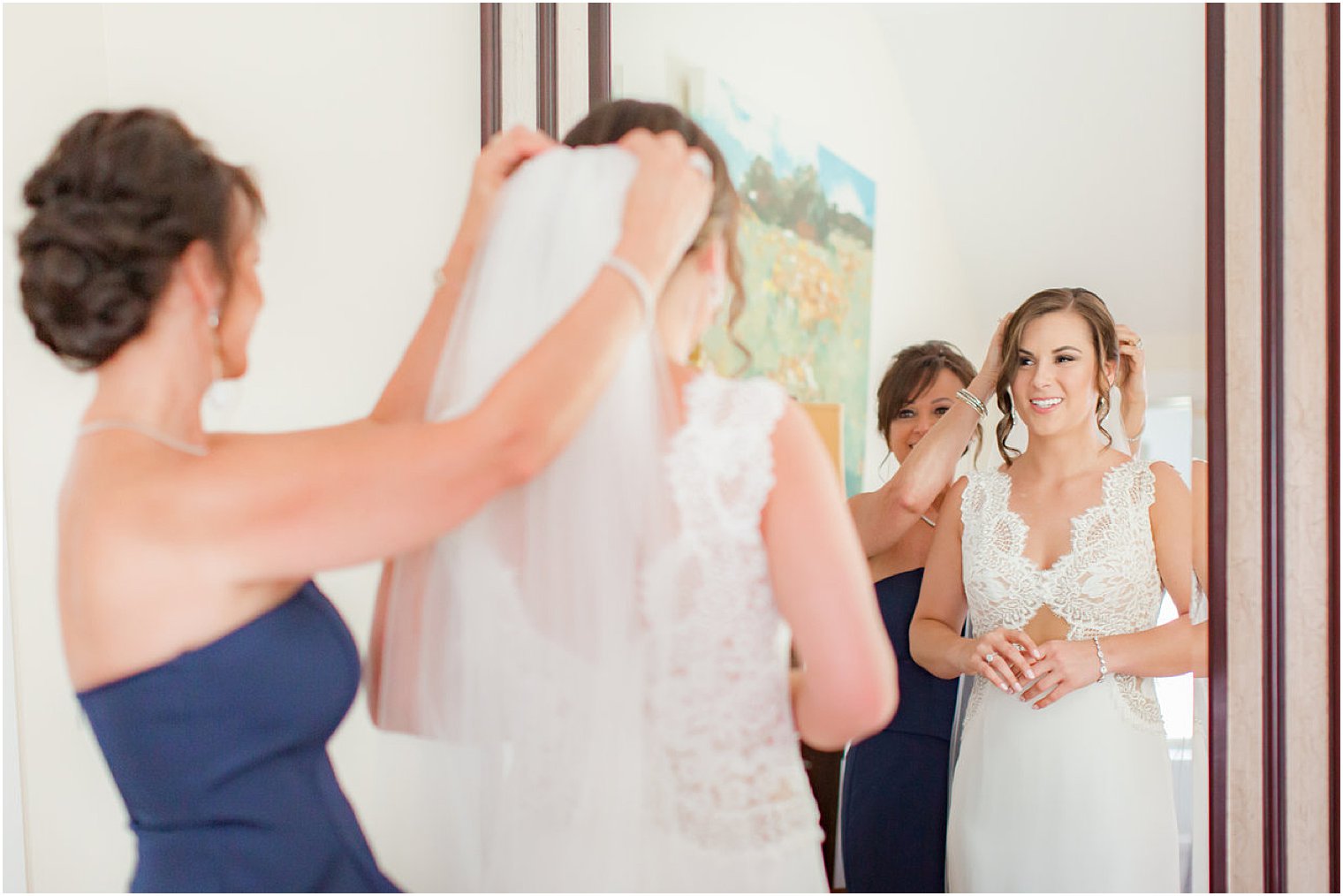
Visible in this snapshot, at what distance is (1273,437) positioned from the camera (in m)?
1.28

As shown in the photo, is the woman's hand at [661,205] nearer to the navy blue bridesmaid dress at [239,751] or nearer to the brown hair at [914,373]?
the brown hair at [914,373]

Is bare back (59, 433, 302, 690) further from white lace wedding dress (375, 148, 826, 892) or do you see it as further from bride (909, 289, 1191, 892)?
bride (909, 289, 1191, 892)

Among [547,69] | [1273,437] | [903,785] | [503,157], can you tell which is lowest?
[903,785]

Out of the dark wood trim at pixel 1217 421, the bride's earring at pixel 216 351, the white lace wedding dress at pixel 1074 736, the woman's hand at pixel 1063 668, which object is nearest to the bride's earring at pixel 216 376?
the bride's earring at pixel 216 351

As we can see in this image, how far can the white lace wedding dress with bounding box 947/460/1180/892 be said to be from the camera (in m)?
1.29

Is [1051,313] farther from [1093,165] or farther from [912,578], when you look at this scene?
[912,578]

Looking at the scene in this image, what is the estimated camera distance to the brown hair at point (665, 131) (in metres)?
1.20

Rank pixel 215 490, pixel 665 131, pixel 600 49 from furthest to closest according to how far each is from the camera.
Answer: pixel 600 49
pixel 665 131
pixel 215 490

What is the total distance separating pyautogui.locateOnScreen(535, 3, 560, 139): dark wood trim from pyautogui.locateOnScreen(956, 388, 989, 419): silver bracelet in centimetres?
78

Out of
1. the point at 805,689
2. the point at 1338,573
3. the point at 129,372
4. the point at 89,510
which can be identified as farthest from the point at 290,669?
the point at 1338,573

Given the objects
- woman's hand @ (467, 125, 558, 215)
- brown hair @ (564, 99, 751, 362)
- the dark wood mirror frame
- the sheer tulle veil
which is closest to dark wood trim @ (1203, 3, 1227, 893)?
the dark wood mirror frame

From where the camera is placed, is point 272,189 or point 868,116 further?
point 272,189

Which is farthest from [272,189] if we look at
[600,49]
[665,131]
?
[665,131]

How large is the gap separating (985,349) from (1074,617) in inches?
13.4
